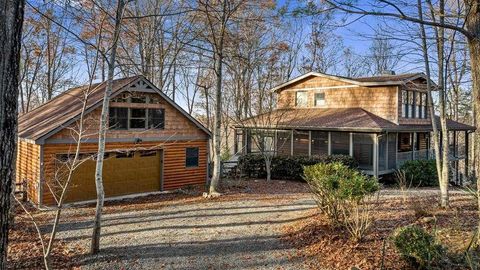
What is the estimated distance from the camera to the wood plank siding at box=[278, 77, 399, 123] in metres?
19.4

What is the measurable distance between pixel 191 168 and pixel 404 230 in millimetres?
12150

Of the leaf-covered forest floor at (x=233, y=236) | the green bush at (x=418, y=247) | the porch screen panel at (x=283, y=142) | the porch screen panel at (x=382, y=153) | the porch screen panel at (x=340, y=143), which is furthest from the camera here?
the porch screen panel at (x=283, y=142)

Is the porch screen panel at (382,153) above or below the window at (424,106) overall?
below

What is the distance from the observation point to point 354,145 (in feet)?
63.2

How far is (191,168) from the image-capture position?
16469 millimetres

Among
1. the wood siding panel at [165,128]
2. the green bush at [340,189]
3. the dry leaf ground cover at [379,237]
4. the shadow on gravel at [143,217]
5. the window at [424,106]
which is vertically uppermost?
the window at [424,106]

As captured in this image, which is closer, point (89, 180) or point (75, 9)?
point (75, 9)

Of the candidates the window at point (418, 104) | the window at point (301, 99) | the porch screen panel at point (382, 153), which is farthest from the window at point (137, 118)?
the window at point (418, 104)

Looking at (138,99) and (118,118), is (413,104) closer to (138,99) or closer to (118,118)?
(138,99)

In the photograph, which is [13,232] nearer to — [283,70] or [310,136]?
[310,136]

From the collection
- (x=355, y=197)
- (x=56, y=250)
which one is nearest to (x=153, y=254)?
(x=56, y=250)

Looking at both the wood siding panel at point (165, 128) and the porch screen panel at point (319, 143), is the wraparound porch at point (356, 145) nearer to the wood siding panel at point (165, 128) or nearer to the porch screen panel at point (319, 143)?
the porch screen panel at point (319, 143)

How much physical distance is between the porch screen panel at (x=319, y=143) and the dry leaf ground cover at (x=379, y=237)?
10.6 m

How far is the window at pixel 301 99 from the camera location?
23.7 m
